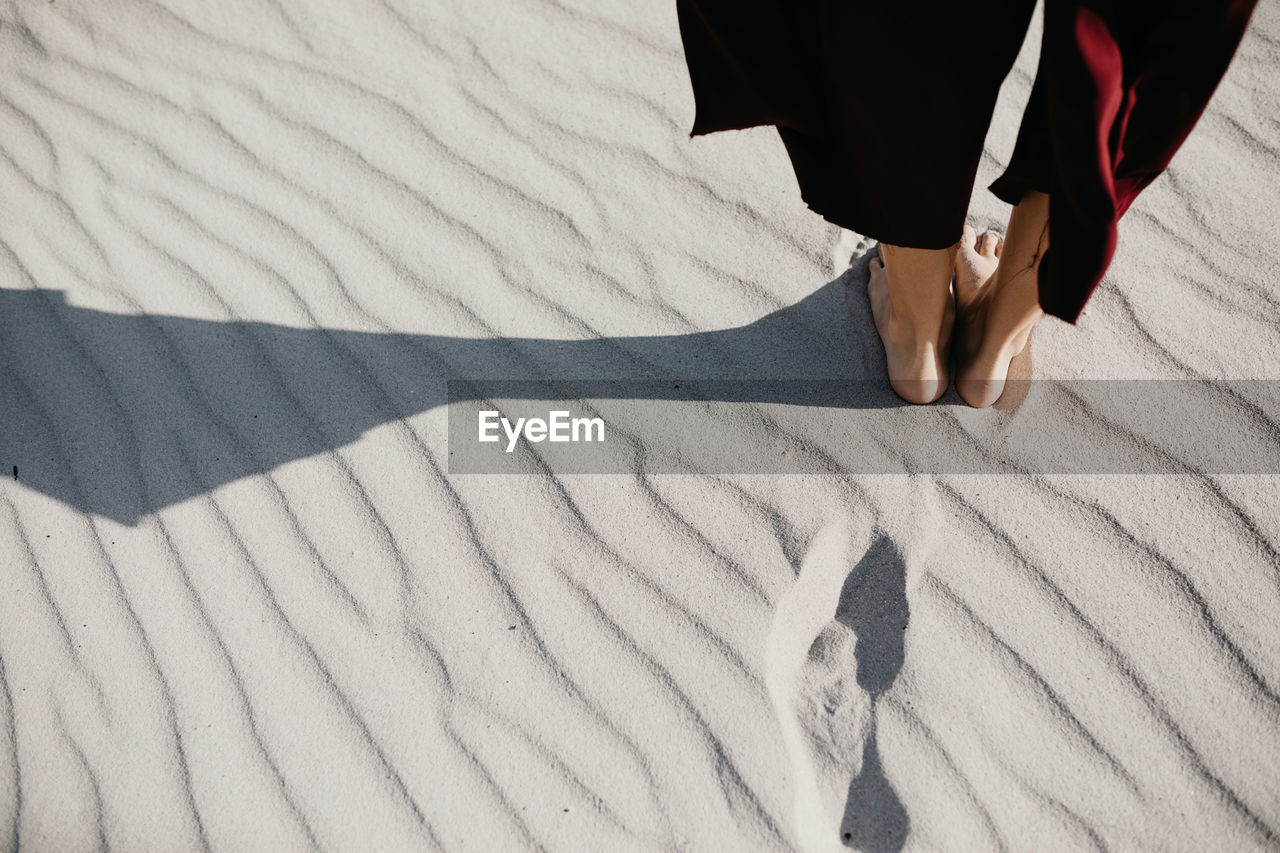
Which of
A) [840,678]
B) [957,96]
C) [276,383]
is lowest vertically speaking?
[840,678]

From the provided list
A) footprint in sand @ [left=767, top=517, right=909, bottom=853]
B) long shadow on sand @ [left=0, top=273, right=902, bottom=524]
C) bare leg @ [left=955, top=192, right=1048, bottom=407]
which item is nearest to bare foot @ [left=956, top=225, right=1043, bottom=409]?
bare leg @ [left=955, top=192, right=1048, bottom=407]

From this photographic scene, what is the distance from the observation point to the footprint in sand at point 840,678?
56.1 inches

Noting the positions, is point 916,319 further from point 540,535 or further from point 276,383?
point 276,383

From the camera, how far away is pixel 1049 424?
65.5 inches

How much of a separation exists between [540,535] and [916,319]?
85cm

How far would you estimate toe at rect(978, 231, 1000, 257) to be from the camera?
184cm

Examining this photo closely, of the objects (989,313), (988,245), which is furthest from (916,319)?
(988,245)

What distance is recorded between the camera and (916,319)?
160cm

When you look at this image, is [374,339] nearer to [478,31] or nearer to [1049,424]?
[478,31]

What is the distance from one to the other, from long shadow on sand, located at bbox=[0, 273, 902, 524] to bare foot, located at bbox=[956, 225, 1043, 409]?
6.6 inches

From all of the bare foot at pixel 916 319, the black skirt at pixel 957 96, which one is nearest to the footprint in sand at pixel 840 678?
the bare foot at pixel 916 319

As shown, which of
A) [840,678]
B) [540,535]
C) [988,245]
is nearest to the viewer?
[840,678]

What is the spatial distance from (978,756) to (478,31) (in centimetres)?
213

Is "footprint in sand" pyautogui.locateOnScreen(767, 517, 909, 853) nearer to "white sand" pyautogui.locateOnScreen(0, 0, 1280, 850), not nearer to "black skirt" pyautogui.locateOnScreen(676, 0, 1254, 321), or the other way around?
"white sand" pyautogui.locateOnScreen(0, 0, 1280, 850)
